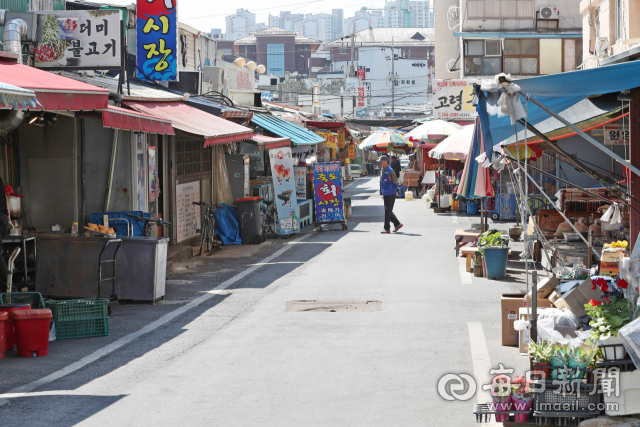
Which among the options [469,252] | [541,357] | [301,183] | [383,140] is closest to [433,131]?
[301,183]

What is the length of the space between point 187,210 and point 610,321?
1352cm

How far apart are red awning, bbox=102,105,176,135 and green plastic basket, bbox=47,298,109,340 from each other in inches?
111

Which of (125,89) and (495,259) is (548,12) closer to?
(495,259)

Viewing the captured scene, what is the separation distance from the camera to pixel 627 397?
229 inches

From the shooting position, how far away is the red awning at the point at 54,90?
30.8ft

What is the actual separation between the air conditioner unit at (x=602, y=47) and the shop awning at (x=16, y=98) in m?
15.6

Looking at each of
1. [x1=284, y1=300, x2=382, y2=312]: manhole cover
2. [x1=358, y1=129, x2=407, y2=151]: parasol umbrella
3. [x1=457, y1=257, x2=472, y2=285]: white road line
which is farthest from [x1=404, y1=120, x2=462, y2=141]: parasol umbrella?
[x1=284, y1=300, x2=382, y2=312]: manhole cover

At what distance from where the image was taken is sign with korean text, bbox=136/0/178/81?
15609 mm

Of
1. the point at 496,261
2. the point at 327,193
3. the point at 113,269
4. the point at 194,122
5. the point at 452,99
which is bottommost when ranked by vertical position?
the point at 496,261

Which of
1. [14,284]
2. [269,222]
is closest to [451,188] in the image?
[269,222]

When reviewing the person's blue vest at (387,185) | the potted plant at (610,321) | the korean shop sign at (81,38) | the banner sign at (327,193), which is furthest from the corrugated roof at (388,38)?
the potted plant at (610,321)

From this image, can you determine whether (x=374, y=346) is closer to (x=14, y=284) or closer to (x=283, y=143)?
(x=14, y=284)

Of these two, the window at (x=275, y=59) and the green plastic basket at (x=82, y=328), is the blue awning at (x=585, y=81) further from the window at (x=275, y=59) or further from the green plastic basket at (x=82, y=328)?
the window at (x=275, y=59)

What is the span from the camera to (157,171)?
16719 mm
